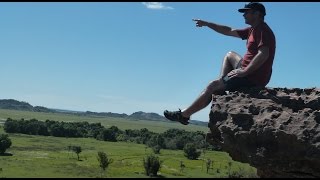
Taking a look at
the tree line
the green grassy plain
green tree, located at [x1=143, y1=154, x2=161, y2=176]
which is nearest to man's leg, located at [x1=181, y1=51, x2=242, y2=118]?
the green grassy plain

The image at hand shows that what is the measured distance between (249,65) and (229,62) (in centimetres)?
79

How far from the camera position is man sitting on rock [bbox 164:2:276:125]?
30.0 feet

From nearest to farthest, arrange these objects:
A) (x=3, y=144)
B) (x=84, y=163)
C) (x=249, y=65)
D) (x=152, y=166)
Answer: (x=249, y=65)
(x=152, y=166)
(x=84, y=163)
(x=3, y=144)

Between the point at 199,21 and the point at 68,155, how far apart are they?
112m

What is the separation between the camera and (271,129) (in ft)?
28.0

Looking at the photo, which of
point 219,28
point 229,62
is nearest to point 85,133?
point 219,28

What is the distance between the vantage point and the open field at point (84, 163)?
284 feet

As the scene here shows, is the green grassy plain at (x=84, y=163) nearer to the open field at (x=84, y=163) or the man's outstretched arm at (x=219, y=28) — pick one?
the open field at (x=84, y=163)

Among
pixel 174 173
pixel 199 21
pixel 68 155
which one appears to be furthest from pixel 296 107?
pixel 68 155

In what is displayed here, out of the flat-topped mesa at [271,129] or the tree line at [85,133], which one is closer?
the flat-topped mesa at [271,129]

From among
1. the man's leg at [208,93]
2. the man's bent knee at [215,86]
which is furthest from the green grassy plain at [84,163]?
the man's bent knee at [215,86]

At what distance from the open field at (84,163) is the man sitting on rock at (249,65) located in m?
64.9

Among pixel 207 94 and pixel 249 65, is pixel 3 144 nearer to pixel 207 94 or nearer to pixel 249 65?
pixel 207 94

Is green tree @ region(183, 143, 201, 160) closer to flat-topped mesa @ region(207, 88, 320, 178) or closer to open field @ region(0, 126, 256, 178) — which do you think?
open field @ region(0, 126, 256, 178)
